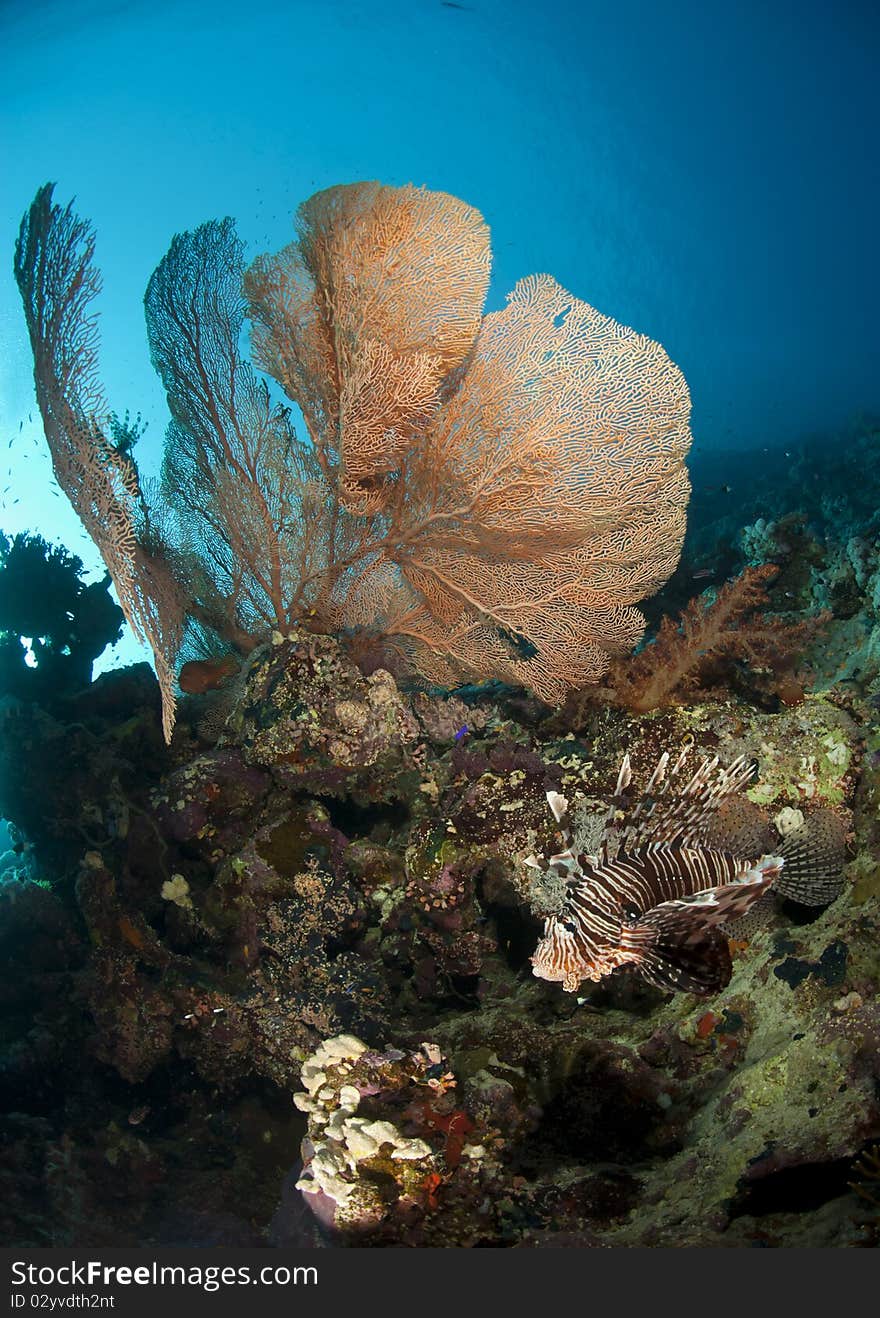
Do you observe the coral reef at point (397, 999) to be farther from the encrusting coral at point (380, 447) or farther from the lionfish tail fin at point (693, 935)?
the encrusting coral at point (380, 447)

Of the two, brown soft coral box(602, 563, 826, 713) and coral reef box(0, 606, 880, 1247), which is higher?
brown soft coral box(602, 563, 826, 713)

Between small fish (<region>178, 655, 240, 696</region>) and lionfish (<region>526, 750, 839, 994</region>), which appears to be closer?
lionfish (<region>526, 750, 839, 994</region>)

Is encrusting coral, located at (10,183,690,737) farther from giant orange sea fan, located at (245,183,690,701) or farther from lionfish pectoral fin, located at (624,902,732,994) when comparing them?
lionfish pectoral fin, located at (624,902,732,994)

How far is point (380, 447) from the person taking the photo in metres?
4.70

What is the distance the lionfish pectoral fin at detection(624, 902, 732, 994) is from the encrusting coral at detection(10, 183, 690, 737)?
2681 mm

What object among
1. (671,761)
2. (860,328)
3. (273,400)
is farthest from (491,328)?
(860,328)

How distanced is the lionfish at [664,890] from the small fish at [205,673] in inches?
148

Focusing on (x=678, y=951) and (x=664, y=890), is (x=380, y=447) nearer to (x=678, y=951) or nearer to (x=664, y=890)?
(x=664, y=890)

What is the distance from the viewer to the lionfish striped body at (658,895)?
2480 millimetres

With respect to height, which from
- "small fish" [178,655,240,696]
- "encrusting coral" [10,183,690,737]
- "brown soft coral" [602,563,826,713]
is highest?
"encrusting coral" [10,183,690,737]

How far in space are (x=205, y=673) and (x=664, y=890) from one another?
4454 mm

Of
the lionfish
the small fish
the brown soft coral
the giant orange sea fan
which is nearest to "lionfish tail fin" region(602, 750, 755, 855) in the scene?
the lionfish

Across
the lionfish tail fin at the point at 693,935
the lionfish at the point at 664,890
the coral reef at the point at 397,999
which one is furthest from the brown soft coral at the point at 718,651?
the lionfish tail fin at the point at 693,935

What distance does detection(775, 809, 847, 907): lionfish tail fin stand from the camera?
9.67 feet
